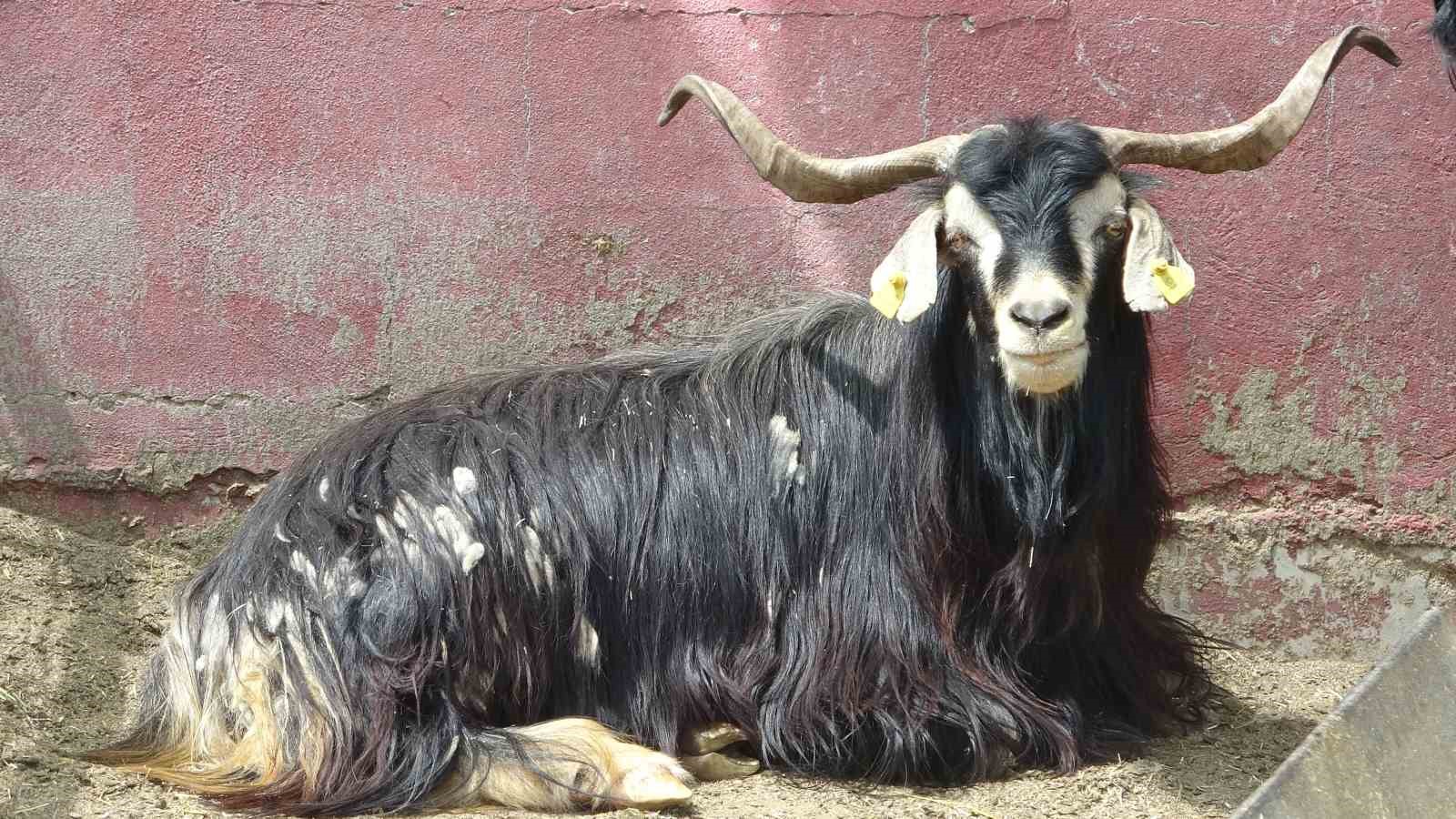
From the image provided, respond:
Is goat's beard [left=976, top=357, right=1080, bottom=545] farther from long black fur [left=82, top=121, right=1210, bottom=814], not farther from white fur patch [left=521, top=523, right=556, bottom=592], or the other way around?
white fur patch [left=521, top=523, right=556, bottom=592]

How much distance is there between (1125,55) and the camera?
16.8ft

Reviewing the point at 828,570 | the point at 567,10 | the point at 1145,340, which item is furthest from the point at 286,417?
the point at 1145,340

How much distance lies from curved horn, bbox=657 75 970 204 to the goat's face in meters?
0.11

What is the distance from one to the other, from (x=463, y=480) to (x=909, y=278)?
→ 1.38m

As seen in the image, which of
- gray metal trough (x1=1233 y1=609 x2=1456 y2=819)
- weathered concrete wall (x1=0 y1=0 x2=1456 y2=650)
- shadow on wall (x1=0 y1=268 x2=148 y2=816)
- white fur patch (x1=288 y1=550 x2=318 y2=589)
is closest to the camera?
gray metal trough (x1=1233 y1=609 x2=1456 y2=819)

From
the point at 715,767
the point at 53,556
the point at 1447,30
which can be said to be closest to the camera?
the point at 715,767

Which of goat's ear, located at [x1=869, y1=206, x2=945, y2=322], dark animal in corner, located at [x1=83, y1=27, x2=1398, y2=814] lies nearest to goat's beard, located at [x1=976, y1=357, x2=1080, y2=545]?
dark animal in corner, located at [x1=83, y1=27, x2=1398, y2=814]

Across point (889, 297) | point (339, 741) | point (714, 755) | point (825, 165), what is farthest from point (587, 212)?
point (339, 741)

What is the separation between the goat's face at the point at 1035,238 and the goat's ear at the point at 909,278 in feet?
0.46

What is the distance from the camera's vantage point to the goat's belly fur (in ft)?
13.8

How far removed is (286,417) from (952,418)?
89.2 inches

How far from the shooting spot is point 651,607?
4.52m

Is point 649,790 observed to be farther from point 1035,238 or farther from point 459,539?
point 1035,238

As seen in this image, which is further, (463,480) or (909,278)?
(463,480)
